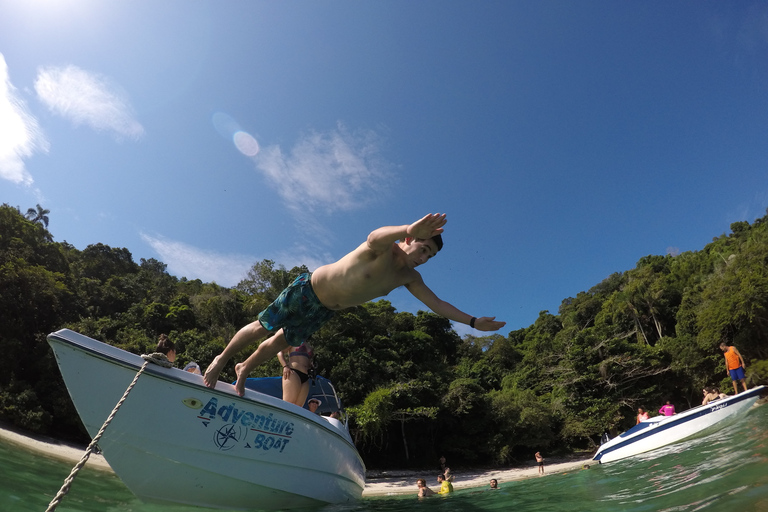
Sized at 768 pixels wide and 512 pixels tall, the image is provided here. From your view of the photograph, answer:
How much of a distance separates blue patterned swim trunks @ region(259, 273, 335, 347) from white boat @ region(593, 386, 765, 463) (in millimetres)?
10552

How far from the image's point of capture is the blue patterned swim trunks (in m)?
3.13

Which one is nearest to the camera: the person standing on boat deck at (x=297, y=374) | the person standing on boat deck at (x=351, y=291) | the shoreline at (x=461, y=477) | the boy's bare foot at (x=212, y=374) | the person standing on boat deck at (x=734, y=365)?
the person standing on boat deck at (x=351, y=291)

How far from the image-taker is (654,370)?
22359 millimetres

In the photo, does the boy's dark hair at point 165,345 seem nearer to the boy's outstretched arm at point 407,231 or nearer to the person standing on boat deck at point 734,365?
the boy's outstretched arm at point 407,231

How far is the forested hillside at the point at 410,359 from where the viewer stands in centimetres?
1745

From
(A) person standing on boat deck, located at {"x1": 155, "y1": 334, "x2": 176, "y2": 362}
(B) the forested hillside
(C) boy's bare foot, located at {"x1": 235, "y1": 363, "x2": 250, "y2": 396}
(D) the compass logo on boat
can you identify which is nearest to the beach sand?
(B) the forested hillside

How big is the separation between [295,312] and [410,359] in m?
20.6

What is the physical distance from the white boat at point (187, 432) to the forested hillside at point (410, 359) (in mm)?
12975

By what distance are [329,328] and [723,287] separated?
23202 millimetres

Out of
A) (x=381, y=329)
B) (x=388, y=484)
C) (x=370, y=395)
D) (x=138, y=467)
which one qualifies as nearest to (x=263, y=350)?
(x=138, y=467)

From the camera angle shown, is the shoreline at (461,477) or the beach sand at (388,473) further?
the shoreline at (461,477)

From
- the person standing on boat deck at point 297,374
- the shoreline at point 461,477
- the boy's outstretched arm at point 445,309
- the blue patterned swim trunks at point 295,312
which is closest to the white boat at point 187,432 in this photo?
the person standing on boat deck at point 297,374

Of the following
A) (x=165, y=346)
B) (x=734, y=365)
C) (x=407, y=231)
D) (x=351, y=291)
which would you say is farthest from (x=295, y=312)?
(x=734, y=365)

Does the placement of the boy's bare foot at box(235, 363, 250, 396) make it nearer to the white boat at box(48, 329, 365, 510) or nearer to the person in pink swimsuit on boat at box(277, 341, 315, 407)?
the white boat at box(48, 329, 365, 510)
